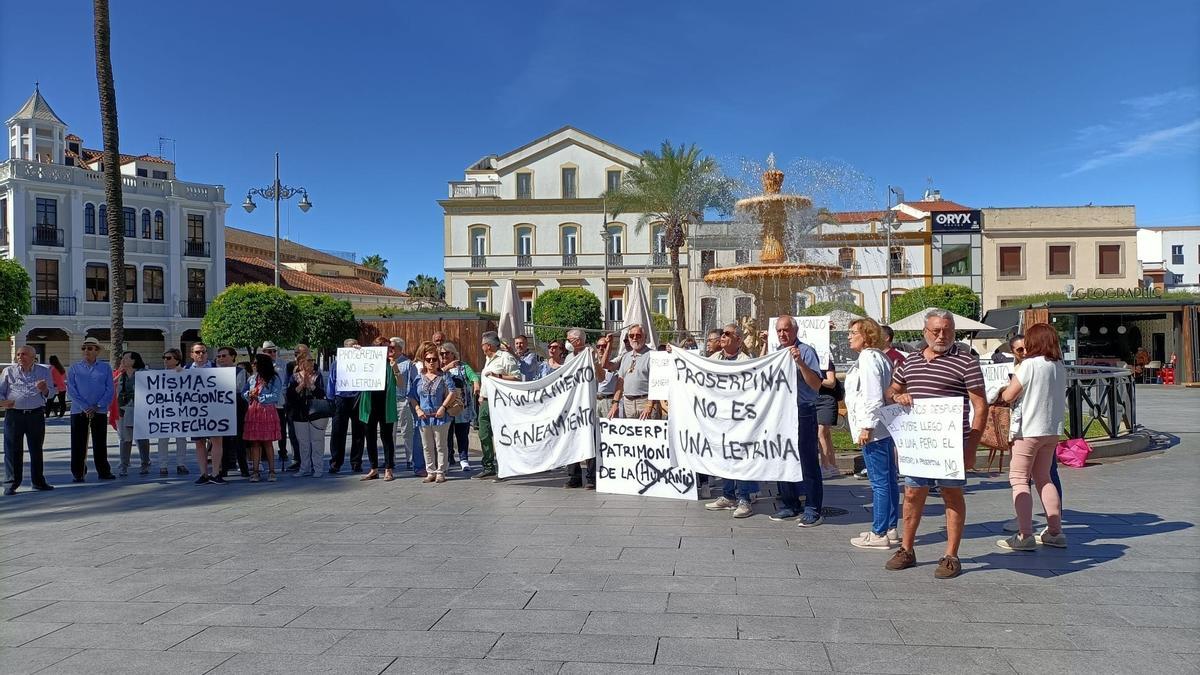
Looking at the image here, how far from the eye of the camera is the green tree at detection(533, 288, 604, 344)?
49.6 meters

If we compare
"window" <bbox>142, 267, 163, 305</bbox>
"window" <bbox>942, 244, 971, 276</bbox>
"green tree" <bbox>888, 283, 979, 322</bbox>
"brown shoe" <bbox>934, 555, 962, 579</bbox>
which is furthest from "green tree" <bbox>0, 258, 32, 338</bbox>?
"window" <bbox>942, 244, 971, 276</bbox>

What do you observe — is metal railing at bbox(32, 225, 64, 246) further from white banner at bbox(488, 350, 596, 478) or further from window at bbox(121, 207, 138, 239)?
Answer: white banner at bbox(488, 350, 596, 478)

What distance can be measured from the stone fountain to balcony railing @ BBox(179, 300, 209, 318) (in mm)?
41311

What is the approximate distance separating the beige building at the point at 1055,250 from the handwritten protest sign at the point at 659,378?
4377cm

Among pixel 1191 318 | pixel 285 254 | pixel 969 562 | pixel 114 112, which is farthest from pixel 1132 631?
pixel 285 254

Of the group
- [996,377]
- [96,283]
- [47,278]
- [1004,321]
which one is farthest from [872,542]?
[96,283]

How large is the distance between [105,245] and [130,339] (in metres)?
5.56

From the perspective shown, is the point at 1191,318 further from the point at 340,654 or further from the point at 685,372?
the point at 340,654

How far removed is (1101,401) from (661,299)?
151 ft

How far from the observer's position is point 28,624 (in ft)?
16.6

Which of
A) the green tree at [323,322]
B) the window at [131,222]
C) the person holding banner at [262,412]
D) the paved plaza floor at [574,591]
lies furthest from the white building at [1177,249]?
the person holding banner at [262,412]

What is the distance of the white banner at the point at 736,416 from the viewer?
7742 mm

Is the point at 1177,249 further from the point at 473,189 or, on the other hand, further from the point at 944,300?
the point at 473,189

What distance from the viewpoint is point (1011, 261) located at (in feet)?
163
